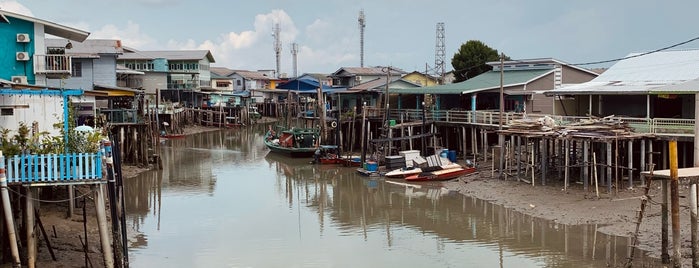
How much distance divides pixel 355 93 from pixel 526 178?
24.8 m

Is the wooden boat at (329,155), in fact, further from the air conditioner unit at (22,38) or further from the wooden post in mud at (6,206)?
the wooden post in mud at (6,206)

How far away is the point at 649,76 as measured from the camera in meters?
31.5

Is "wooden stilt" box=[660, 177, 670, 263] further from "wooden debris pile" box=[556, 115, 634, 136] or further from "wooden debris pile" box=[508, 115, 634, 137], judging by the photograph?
"wooden debris pile" box=[556, 115, 634, 136]

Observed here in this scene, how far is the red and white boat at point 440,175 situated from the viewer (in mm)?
32000

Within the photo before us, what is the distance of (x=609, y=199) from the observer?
80.7 ft

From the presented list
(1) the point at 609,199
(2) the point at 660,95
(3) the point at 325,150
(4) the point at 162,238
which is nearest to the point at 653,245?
(1) the point at 609,199

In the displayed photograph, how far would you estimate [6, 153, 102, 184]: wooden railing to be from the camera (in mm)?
13641

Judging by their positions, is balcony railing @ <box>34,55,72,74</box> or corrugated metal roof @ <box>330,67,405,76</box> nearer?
balcony railing @ <box>34,55,72,74</box>

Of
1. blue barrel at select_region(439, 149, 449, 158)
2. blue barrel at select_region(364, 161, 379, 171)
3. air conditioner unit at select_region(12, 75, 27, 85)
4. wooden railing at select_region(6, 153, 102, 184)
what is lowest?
blue barrel at select_region(364, 161, 379, 171)

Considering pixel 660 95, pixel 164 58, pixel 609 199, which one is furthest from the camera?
pixel 164 58

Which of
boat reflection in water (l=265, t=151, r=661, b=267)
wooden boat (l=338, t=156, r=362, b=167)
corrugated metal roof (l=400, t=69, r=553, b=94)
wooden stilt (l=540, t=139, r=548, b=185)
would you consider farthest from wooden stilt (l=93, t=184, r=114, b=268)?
corrugated metal roof (l=400, t=69, r=553, b=94)

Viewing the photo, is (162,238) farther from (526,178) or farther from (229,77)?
(229,77)

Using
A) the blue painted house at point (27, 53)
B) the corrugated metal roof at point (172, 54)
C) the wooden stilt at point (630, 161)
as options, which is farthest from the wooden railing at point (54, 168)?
the corrugated metal roof at point (172, 54)

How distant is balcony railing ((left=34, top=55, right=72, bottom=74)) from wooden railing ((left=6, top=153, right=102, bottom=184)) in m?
14.0
